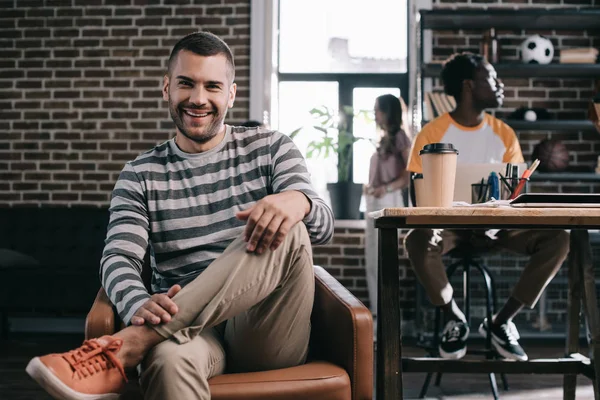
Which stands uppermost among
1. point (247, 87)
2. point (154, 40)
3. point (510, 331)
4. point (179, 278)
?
point (154, 40)

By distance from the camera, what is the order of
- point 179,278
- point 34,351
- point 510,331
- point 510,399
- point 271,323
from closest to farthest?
1. point 271,323
2. point 179,278
3. point 510,331
4. point 510,399
5. point 34,351

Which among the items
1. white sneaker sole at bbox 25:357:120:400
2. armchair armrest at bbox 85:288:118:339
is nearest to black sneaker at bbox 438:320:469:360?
armchair armrest at bbox 85:288:118:339

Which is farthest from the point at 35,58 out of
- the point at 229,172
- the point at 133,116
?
the point at 229,172

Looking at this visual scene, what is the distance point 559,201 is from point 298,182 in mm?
632

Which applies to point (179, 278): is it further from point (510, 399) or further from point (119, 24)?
point (119, 24)

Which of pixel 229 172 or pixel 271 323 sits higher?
pixel 229 172

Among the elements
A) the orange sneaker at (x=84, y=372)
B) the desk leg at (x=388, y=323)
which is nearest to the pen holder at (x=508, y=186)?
the desk leg at (x=388, y=323)

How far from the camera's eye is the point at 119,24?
175 inches

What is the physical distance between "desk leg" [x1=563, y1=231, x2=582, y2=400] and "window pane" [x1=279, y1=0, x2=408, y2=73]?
8.81 ft

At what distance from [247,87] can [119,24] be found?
3.35 ft

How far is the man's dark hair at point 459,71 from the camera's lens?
3207 mm

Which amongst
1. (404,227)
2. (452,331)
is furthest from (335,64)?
(404,227)

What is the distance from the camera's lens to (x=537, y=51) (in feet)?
13.4

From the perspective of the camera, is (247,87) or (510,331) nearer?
(510,331)
